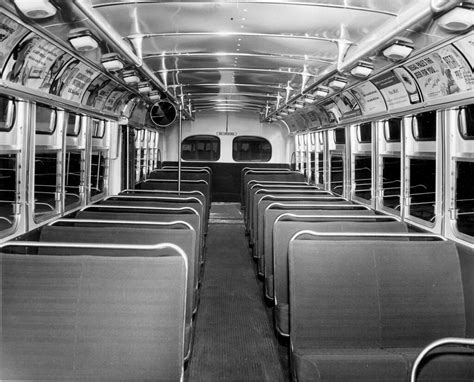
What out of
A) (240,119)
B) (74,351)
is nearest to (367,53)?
(74,351)

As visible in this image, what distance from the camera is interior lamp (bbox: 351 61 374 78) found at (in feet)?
13.4

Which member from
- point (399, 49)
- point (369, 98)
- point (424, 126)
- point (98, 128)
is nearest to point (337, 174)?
point (369, 98)

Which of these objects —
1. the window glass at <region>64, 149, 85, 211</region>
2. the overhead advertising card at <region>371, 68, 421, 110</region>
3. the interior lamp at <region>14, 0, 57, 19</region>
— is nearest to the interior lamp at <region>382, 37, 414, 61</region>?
the overhead advertising card at <region>371, 68, 421, 110</region>

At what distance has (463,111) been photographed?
3.79 metres

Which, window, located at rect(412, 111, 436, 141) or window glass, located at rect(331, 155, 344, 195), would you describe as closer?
window, located at rect(412, 111, 436, 141)

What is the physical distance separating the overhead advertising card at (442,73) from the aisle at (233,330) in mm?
2603

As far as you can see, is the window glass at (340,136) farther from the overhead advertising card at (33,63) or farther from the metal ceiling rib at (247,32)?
the overhead advertising card at (33,63)

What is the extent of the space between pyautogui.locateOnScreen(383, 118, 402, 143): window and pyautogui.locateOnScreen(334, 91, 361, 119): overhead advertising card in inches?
35.9

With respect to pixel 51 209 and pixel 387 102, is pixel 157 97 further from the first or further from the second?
pixel 387 102

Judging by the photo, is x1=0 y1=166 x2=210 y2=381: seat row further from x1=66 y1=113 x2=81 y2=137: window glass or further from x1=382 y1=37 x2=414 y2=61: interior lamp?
x1=66 y1=113 x2=81 y2=137: window glass

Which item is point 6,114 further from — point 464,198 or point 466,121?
point 464,198

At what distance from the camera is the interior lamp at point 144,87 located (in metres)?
5.70

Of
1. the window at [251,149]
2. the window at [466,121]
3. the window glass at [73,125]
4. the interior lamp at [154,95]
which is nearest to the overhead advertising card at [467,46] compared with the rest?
the window at [466,121]

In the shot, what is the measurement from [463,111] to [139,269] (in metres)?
2.90
